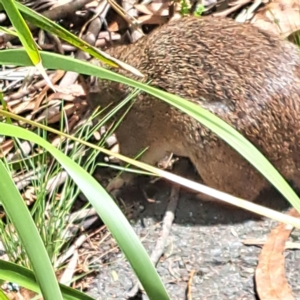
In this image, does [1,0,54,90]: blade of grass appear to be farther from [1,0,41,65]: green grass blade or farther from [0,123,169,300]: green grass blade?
[0,123,169,300]: green grass blade

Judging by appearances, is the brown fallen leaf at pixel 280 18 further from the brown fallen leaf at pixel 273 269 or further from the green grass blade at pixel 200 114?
the green grass blade at pixel 200 114

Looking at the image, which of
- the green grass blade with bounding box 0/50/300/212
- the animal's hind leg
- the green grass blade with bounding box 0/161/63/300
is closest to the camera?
the green grass blade with bounding box 0/161/63/300

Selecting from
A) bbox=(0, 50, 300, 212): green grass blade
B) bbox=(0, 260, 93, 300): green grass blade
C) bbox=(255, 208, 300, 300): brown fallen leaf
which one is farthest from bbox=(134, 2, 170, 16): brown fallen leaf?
bbox=(0, 260, 93, 300): green grass blade

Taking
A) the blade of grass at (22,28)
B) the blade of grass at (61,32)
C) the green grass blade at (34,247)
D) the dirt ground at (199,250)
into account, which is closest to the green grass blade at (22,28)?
the blade of grass at (22,28)

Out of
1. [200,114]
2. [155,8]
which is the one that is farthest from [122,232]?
[155,8]

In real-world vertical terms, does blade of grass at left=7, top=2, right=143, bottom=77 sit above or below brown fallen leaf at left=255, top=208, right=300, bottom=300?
above
